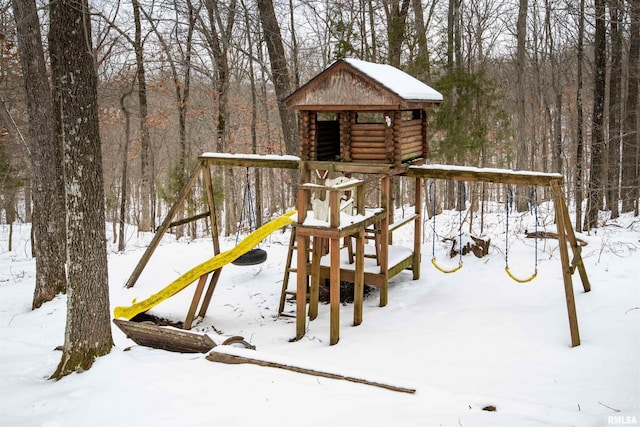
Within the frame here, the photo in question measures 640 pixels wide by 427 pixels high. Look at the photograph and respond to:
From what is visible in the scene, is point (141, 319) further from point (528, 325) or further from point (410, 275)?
point (528, 325)

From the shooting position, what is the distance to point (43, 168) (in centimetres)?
1002

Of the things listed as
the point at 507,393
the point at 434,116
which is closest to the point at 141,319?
the point at 507,393

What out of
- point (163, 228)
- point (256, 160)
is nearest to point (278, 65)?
point (256, 160)

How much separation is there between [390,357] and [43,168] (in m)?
7.26

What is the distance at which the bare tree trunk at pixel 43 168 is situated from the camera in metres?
9.92

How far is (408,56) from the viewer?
15352 millimetres

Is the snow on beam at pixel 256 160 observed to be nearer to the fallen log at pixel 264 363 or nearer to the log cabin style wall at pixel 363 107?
the log cabin style wall at pixel 363 107

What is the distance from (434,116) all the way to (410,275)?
5.59 m

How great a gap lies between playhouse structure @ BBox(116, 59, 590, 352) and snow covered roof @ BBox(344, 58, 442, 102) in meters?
0.02

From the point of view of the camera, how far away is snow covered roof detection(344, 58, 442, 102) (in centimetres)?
869

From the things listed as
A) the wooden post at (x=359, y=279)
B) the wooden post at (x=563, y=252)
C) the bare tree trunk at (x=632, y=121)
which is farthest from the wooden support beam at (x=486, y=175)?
the bare tree trunk at (x=632, y=121)

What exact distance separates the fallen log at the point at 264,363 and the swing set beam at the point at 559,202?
328 cm

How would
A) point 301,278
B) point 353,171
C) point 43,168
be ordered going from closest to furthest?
1. point 301,278
2. point 353,171
3. point 43,168

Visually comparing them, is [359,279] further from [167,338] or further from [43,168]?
[43,168]
